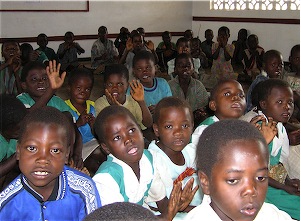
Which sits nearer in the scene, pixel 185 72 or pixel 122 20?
pixel 185 72

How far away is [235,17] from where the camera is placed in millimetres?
7398

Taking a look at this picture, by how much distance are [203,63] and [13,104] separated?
3.69 meters

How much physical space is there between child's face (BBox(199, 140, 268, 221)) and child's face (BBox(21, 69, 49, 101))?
1.54 meters

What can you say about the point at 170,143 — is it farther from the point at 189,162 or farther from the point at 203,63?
the point at 203,63

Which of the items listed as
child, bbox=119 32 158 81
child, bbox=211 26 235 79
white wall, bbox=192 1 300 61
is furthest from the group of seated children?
white wall, bbox=192 1 300 61

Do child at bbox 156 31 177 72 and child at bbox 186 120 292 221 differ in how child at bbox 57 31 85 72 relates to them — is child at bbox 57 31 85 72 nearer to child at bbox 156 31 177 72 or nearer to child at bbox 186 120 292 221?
child at bbox 156 31 177 72

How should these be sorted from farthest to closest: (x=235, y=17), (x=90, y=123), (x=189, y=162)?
(x=235, y=17), (x=90, y=123), (x=189, y=162)

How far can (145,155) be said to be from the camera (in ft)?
5.62

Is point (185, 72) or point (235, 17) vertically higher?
point (235, 17)

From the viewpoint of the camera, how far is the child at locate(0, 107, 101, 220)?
1307 millimetres

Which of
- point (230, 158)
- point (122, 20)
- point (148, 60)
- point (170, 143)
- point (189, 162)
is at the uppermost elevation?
point (122, 20)

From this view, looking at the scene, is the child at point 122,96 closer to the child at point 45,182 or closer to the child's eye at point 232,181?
the child at point 45,182

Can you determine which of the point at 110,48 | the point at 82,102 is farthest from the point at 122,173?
the point at 110,48

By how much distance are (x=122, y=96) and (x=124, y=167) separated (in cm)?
103
